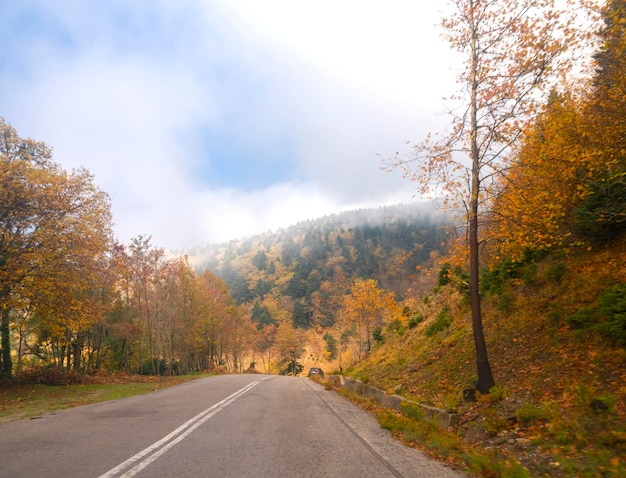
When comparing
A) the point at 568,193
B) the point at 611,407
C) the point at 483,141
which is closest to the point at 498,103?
the point at 483,141

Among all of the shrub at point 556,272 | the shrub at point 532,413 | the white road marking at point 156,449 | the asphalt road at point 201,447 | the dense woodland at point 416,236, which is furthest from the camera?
the shrub at point 556,272

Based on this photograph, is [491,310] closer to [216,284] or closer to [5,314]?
[5,314]

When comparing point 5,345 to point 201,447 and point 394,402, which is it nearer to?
point 201,447

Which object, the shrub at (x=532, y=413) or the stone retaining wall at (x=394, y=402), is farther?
the stone retaining wall at (x=394, y=402)

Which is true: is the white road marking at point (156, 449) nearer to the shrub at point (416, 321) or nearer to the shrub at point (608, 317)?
the shrub at point (608, 317)

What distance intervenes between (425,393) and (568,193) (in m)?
7.68

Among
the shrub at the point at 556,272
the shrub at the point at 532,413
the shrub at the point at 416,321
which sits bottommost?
the shrub at the point at 532,413

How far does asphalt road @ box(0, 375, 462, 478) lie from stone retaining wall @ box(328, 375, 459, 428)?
4.39 feet

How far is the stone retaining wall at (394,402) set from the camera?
7.99 m

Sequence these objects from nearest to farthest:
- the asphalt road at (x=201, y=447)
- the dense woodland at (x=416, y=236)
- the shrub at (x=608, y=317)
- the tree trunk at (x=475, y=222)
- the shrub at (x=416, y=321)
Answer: the asphalt road at (x=201, y=447), the shrub at (x=608, y=317), the tree trunk at (x=475, y=222), the dense woodland at (x=416, y=236), the shrub at (x=416, y=321)

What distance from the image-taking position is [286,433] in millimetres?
6902

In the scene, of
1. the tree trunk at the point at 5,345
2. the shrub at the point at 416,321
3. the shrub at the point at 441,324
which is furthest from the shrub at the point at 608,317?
the tree trunk at the point at 5,345

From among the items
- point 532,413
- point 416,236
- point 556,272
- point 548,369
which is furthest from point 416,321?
point 532,413

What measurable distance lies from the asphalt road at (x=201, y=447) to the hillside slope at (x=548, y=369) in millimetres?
1846
